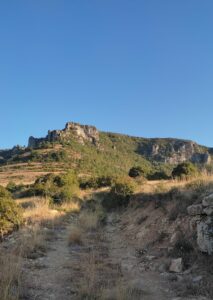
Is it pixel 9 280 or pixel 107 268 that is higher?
pixel 9 280

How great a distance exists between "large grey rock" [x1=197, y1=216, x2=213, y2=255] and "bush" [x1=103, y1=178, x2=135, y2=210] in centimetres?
1258

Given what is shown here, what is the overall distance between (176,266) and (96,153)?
9061 cm

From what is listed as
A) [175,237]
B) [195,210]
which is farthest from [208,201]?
[175,237]

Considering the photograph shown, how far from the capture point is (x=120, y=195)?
2138cm

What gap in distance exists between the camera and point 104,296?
19.3 ft

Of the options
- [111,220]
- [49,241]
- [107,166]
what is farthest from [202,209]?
[107,166]

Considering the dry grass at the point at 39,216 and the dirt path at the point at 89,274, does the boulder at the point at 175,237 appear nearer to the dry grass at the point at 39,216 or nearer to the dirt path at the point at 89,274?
the dirt path at the point at 89,274

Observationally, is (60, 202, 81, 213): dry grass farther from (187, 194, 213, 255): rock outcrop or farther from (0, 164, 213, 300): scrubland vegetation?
(187, 194, 213, 255): rock outcrop

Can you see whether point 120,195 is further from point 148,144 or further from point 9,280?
point 148,144

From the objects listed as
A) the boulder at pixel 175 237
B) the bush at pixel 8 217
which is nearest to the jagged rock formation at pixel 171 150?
the bush at pixel 8 217

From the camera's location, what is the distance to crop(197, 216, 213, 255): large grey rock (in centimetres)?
765

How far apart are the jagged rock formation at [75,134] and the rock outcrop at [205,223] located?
95.9m

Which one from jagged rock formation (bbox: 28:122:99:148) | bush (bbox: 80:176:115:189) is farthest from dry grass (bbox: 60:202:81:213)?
jagged rock formation (bbox: 28:122:99:148)

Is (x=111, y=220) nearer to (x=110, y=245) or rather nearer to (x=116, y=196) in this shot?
(x=116, y=196)
